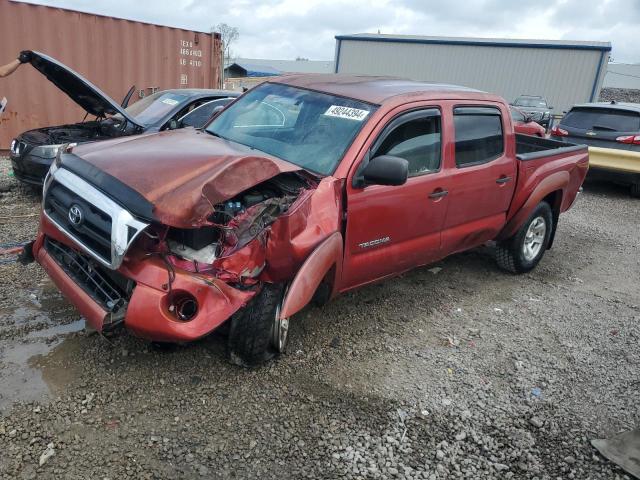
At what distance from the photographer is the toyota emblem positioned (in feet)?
9.30

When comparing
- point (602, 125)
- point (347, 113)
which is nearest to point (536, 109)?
point (602, 125)

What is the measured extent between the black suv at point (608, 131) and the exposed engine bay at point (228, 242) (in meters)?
8.59

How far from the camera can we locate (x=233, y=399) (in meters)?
2.95

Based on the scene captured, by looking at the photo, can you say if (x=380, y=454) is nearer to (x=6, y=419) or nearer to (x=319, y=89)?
(x=6, y=419)

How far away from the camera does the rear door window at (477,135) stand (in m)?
4.11

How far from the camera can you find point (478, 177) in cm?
424

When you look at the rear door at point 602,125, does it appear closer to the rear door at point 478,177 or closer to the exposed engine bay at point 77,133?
the rear door at point 478,177

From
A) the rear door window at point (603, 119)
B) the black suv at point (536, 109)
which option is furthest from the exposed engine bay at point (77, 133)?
the black suv at point (536, 109)

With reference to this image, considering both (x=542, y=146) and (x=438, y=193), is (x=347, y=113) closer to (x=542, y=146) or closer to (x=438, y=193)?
(x=438, y=193)

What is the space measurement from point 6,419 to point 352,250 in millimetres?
2183

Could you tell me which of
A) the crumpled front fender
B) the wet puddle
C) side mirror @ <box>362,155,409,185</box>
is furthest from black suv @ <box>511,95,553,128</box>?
the wet puddle

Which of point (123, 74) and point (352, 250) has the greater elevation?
point (123, 74)

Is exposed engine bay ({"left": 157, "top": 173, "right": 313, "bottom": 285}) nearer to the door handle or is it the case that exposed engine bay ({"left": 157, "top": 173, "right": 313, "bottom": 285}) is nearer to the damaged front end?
the damaged front end

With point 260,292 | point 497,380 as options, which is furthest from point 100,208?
point 497,380
